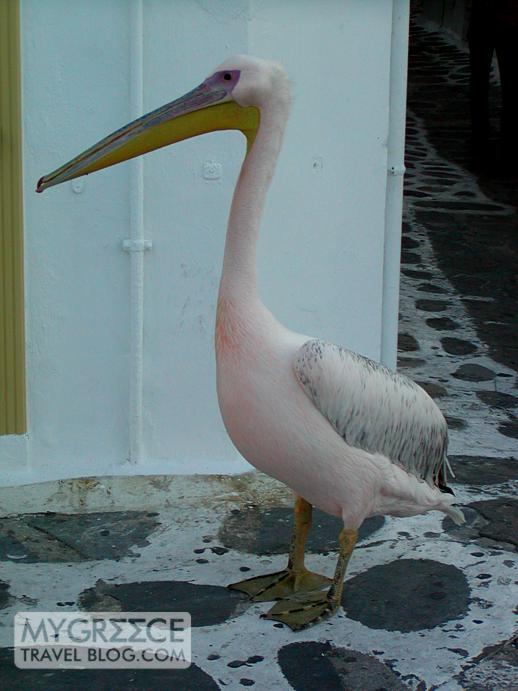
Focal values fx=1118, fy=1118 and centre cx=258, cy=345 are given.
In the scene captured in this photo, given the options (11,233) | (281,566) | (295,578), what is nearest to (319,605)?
(295,578)

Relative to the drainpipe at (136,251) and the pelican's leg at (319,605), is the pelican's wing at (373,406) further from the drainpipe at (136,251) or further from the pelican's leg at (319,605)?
the drainpipe at (136,251)

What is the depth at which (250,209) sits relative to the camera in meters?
3.25

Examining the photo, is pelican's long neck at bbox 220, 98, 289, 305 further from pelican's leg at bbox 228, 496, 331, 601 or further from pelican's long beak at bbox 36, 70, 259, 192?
pelican's leg at bbox 228, 496, 331, 601

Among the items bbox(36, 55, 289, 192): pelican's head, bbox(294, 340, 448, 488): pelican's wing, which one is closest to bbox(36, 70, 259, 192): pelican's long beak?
bbox(36, 55, 289, 192): pelican's head

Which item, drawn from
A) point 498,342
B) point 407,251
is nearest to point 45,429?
point 498,342

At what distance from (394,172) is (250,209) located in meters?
1.37

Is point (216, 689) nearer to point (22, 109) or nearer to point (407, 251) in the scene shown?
point (22, 109)

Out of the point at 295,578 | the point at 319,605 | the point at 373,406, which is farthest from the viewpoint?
the point at 295,578

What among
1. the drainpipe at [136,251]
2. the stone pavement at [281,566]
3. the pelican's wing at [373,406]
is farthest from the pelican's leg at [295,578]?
the drainpipe at [136,251]

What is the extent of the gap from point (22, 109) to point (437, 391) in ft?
8.13

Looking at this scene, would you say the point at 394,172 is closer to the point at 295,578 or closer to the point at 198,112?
the point at 198,112

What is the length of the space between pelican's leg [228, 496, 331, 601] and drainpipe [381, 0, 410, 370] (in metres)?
1.19

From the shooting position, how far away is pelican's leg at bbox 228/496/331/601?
355 centimetres

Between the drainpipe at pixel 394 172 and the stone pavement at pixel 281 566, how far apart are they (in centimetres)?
63
